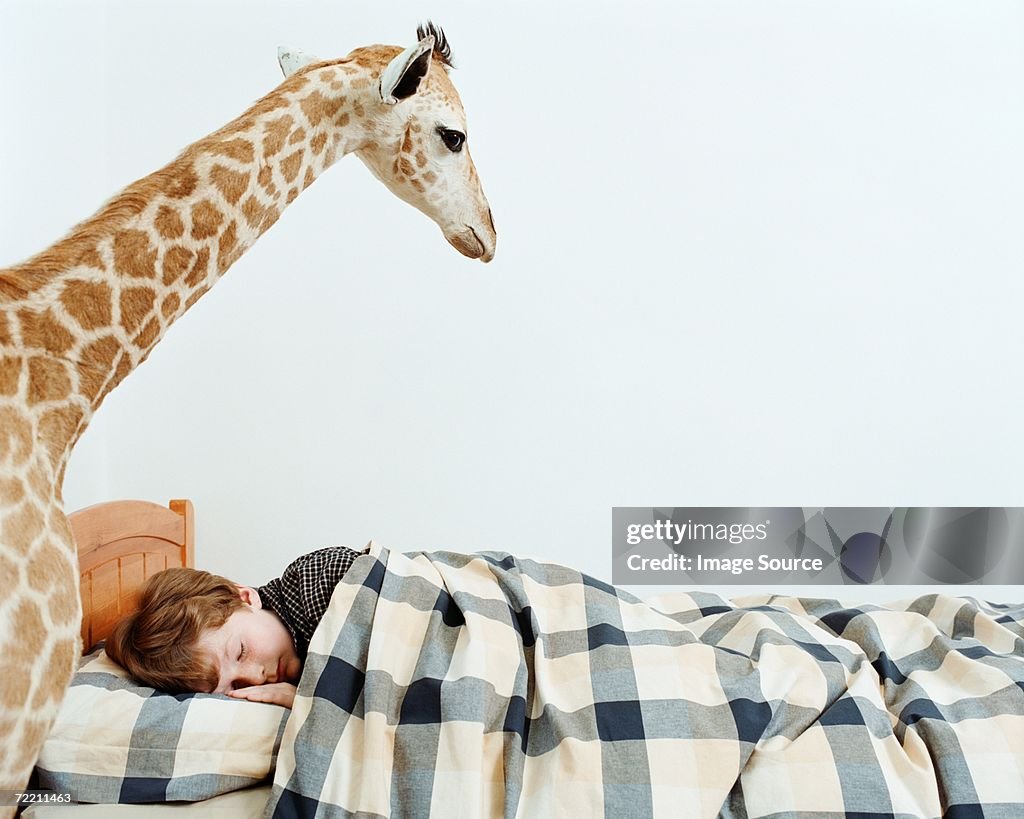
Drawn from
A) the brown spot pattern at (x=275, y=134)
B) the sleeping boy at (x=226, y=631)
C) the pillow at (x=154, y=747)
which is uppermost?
the brown spot pattern at (x=275, y=134)

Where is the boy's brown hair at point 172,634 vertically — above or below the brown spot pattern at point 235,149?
below

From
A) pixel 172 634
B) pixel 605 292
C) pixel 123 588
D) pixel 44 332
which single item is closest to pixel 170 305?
pixel 44 332

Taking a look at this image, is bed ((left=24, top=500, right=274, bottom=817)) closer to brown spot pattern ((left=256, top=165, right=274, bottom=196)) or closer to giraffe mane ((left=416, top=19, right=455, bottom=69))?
brown spot pattern ((left=256, top=165, right=274, bottom=196))

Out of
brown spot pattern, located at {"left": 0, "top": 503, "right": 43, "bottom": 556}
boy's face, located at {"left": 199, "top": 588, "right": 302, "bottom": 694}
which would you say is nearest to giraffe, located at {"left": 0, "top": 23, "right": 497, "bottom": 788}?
brown spot pattern, located at {"left": 0, "top": 503, "right": 43, "bottom": 556}

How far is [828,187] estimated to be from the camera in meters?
2.26

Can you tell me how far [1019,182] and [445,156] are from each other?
1766 mm

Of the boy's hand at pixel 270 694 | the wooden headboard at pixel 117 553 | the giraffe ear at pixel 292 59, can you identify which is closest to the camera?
the boy's hand at pixel 270 694

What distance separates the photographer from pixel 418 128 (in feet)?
3.98

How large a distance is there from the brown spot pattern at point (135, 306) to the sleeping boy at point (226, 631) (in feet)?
1.66

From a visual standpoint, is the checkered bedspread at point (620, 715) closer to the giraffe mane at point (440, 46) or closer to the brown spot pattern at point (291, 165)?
the brown spot pattern at point (291, 165)

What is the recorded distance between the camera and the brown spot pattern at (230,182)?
3.25 feet

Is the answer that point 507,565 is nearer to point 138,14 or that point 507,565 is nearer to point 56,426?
point 56,426

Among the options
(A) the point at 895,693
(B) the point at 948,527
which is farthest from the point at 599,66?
(A) the point at 895,693

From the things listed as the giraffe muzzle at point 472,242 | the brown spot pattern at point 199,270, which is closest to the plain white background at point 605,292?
the giraffe muzzle at point 472,242
